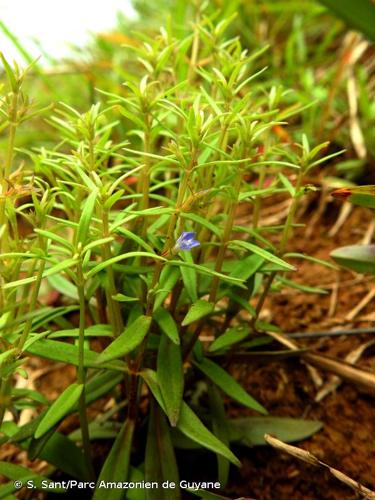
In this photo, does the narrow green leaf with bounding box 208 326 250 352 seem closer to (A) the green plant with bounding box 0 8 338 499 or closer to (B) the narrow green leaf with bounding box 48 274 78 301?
(A) the green plant with bounding box 0 8 338 499

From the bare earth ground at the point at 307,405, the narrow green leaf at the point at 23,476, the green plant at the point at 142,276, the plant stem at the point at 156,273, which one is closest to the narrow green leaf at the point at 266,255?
the green plant at the point at 142,276

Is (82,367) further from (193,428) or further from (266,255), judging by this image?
(266,255)

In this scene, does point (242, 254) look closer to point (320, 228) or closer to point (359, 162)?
point (320, 228)

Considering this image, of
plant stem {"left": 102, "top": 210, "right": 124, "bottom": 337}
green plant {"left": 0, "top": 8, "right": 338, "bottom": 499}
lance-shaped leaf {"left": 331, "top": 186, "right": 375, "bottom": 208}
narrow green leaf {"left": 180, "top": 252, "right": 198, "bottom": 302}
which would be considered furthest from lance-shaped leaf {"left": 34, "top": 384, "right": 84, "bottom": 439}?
lance-shaped leaf {"left": 331, "top": 186, "right": 375, "bottom": 208}

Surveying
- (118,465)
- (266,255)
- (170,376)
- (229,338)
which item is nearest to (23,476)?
(118,465)

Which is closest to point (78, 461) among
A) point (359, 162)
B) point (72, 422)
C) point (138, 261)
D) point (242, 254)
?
point (72, 422)
